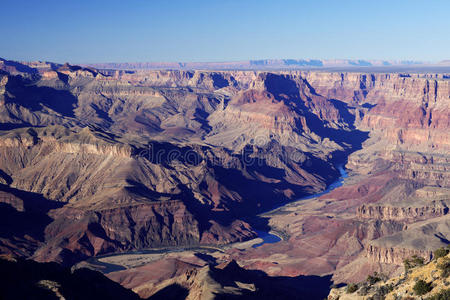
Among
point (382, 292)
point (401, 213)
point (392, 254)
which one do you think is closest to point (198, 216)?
point (401, 213)

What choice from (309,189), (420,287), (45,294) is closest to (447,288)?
(420,287)

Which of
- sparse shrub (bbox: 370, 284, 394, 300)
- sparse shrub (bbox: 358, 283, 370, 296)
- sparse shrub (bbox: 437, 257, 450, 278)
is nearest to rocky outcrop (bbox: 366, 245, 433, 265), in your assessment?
sparse shrub (bbox: 358, 283, 370, 296)

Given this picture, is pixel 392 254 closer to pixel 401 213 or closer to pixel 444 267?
pixel 401 213

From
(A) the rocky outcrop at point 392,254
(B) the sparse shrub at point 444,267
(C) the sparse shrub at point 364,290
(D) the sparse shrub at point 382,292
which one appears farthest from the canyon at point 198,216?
(B) the sparse shrub at point 444,267

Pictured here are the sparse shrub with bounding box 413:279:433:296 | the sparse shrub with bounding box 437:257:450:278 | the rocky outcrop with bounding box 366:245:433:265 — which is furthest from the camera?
the rocky outcrop with bounding box 366:245:433:265

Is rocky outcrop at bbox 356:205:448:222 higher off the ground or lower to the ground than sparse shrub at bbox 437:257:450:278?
lower

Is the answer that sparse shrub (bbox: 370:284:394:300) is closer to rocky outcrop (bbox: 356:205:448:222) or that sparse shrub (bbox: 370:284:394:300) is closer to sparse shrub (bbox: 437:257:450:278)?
sparse shrub (bbox: 437:257:450:278)
